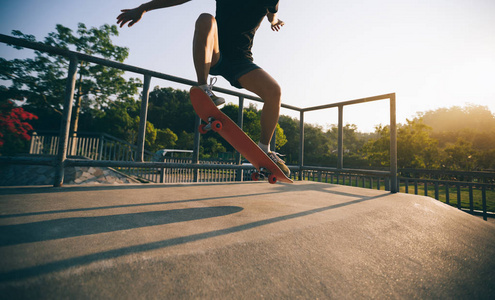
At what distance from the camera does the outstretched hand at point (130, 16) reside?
1.79 m

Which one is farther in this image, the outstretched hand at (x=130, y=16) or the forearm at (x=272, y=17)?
the forearm at (x=272, y=17)

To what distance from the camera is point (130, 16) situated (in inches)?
71.0

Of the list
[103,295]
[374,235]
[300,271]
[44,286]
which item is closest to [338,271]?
[300,271]

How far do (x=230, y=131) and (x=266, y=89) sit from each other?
59 centimetres

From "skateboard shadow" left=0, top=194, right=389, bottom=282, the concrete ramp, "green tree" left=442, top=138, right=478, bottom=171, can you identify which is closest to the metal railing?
the concrete ramp

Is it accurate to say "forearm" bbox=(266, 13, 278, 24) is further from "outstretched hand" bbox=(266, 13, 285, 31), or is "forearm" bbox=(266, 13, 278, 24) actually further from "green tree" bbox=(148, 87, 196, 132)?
"green tree" bbox=(148, 87, 196, 132)

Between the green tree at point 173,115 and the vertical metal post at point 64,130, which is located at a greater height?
the green tree at point 173,115

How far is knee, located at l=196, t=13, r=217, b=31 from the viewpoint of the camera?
1.76 meters

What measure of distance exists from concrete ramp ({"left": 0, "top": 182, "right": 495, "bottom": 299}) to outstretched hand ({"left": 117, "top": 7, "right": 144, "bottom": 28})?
1540 mm

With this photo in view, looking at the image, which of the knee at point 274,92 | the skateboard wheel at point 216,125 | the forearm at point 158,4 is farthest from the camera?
the knee at point 274,92

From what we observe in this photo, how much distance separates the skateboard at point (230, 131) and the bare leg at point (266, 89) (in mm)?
367

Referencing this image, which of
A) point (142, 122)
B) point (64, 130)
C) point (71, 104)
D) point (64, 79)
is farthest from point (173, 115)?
point (64, 130)

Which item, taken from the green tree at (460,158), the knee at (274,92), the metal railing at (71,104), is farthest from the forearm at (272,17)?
the green tree at (460,158)

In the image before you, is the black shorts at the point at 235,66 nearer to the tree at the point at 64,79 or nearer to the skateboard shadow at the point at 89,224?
the skateboard shadow at the point at 89,224
